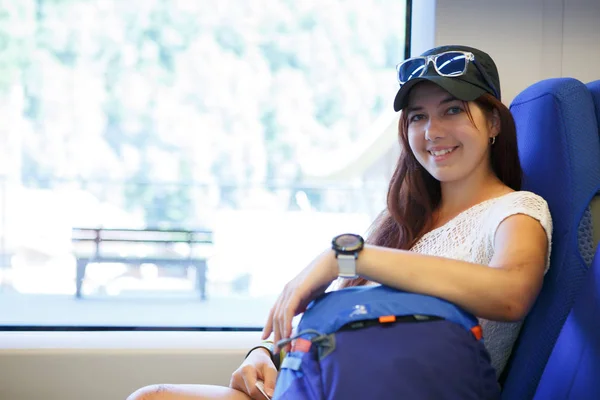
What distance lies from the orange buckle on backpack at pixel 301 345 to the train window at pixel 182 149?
50.2 inches

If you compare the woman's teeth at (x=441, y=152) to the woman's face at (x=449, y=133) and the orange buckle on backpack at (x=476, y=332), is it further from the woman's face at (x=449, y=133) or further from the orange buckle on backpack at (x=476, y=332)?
the orange buckle on backpack at (x=476, y=332)

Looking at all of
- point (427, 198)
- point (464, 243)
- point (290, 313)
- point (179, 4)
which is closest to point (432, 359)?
point (290, 313)

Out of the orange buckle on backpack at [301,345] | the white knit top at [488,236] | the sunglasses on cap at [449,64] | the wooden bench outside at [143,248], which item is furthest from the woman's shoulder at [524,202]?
the wooden bench outside at [143,248]

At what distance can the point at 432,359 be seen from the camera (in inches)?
39.2

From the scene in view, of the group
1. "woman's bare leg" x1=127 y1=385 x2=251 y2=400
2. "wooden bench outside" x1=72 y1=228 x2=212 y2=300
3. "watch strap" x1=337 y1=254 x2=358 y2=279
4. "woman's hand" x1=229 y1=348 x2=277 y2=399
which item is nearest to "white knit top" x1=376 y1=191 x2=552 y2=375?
"watch strap" x1=337 y1=254 x2=358 y2=279

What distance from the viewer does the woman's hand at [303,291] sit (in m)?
1.20

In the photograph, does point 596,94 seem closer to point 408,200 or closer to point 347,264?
point 408,200

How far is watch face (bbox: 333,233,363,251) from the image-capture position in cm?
120

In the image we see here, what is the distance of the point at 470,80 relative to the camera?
146 cm

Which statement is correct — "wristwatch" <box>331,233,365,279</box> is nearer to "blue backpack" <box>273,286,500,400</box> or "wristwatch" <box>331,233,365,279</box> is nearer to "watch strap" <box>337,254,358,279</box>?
"watch strap" <box>337,254,358,279</box>

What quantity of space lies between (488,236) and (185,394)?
0.73m

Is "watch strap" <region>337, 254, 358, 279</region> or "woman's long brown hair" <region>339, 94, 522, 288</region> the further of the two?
"woman's long brown hair" <region>339, 94, 522, 288</region>

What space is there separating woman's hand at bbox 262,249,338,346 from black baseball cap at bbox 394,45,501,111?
18.4 inches

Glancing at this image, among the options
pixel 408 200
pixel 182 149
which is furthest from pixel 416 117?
pixel 182 149
